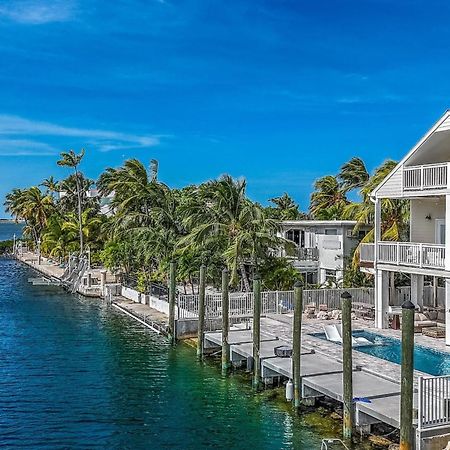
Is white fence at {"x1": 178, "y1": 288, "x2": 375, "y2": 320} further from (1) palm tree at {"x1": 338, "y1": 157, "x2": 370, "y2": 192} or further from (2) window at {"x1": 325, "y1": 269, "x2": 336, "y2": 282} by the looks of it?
(1) palm tree at {"x1": 338, "y1": 157, "x2": 370, "y2": 192}

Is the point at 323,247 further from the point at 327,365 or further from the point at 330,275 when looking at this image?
the point at 327,365

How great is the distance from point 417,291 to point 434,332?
383 cm

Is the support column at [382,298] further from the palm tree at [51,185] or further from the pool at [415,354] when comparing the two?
the palm tree at [51,185]

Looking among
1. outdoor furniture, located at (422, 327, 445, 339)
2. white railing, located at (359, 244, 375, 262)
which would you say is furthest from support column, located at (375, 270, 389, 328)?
outdoor furniture, located at (422, 327, 445, 339)

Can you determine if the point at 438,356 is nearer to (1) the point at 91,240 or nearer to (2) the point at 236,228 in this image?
(2) the point at 236,228

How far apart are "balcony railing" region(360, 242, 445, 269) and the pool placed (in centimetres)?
317

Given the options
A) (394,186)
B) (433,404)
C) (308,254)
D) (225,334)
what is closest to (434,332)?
(394,186)

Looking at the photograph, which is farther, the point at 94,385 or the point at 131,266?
the point at 131,266

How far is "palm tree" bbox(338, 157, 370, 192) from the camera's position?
61.8m

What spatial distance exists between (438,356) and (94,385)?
1229cm

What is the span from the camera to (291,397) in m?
18.5

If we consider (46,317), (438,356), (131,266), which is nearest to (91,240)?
(131,266)

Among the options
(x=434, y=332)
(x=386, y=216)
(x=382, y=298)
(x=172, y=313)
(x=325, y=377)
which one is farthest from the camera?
(x=386, y=216)

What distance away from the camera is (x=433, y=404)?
44.4 feet
